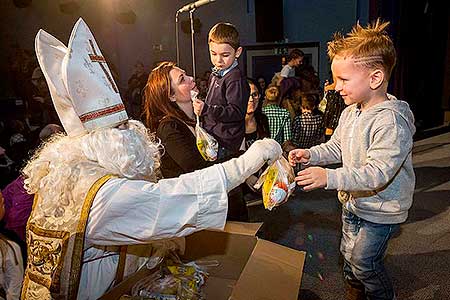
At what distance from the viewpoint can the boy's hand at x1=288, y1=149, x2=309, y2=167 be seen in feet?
5.57

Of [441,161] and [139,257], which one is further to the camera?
[441,161]

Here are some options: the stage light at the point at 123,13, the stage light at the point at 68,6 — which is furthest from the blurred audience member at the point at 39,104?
the stage light at the point at 123,13

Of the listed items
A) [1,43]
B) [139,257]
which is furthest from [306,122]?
[1,43]

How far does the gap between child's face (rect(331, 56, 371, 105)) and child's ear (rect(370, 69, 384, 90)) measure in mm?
14

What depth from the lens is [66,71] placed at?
3.65ft

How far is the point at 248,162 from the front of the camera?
3.83 ft

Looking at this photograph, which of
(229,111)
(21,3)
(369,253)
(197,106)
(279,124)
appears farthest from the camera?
(21,3)

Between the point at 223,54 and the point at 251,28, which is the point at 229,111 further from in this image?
the point at 251,28

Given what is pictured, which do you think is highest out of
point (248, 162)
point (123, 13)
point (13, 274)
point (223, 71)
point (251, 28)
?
point (123, 13)

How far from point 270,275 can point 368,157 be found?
60 centimetres

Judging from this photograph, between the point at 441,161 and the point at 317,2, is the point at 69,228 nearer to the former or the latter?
the point at 441,161

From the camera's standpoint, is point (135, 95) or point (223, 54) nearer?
point (223, 54)

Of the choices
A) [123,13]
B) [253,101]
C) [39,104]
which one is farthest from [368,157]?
[123,13]

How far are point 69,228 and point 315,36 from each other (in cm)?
726
